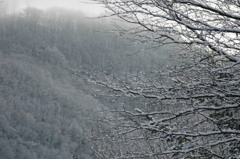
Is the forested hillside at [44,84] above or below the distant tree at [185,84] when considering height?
below

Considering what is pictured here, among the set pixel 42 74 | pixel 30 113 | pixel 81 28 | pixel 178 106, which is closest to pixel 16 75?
pixel 42 74

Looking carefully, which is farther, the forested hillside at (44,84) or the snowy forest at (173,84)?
the forested hillside at (44,84)

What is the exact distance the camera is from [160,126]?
12.9 ft

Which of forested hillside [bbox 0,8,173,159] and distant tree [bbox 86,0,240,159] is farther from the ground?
distant tree [bbox 86,0,240,159]

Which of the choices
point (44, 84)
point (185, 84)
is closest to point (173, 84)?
point (185, 84)

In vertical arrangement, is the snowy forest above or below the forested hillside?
above

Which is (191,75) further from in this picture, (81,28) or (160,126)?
(81,28)

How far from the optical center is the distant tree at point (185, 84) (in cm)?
349

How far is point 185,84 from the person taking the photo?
147 inches

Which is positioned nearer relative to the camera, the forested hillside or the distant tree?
the distant tree

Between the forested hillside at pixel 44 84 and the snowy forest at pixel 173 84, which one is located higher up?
the snowy forest at pixel 173 84

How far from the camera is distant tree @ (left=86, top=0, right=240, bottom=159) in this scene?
349cm

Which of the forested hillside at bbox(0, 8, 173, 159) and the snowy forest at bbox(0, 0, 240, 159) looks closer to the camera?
the snowy forest at bbox(0, 0, 240, 159)

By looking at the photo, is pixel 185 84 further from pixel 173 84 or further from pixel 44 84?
pixel 44 84
